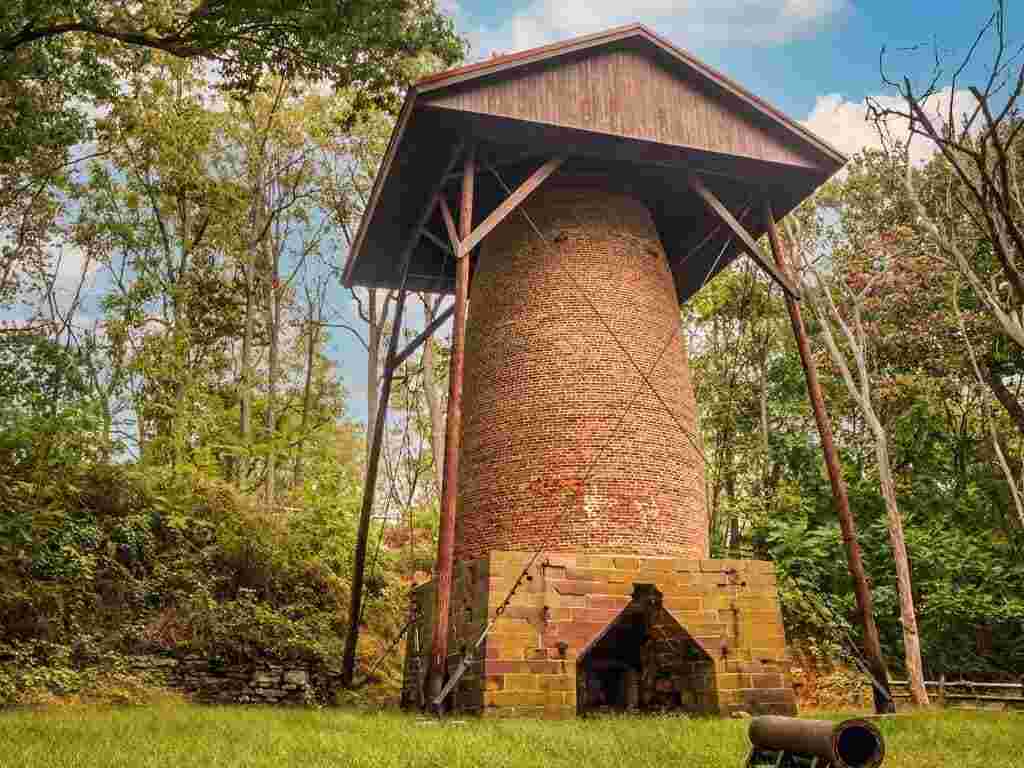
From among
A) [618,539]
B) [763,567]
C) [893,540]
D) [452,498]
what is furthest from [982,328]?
[452,498]

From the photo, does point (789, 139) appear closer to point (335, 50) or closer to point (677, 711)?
point (335, 50)

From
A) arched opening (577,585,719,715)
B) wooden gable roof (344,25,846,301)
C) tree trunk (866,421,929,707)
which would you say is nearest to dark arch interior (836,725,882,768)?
arched opening (577,585,719,715)

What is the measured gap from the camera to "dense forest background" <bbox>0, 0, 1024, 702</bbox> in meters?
13.8

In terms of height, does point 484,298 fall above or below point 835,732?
above

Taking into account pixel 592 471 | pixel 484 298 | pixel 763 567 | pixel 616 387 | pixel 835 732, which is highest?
pixel 484 298

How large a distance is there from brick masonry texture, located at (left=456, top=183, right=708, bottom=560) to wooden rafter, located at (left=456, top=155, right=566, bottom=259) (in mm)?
1350

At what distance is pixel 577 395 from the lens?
13.3 metres

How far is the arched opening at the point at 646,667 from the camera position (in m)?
12.0

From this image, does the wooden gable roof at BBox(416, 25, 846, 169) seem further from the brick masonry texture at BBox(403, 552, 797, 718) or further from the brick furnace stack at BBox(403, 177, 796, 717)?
the brick masonry texture at BBox(403, 552, 797, 718)

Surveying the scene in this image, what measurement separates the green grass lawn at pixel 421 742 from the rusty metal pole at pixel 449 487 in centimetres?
79

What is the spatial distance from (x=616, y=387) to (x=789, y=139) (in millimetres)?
4963

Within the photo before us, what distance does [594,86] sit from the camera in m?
13.4

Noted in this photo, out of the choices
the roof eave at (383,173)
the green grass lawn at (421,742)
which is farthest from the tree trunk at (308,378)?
the green grass lawn at (421,742)

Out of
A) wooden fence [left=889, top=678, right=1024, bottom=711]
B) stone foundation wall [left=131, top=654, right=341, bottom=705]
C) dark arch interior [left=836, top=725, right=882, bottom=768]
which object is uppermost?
dark arch interior [left=836, top=725, right=882, bottom=768]
